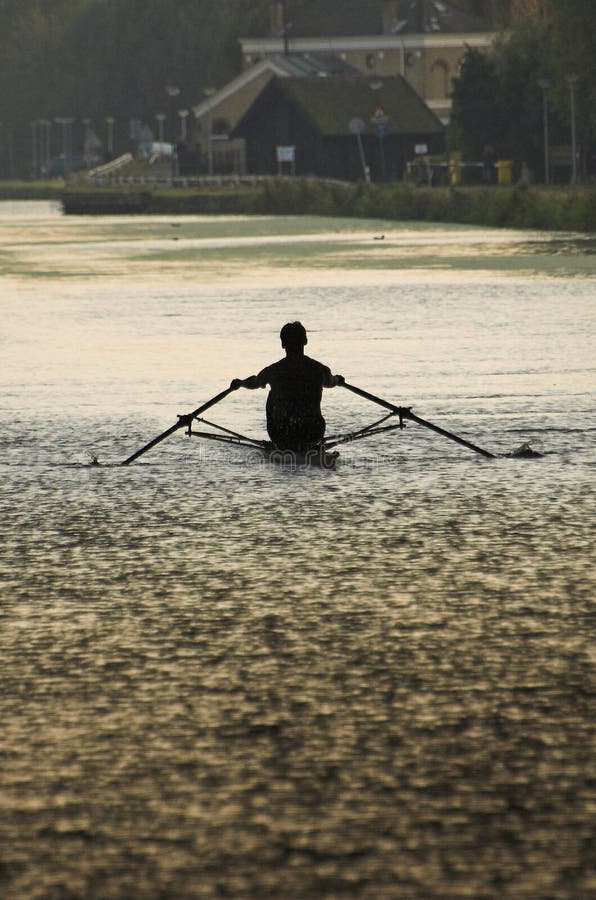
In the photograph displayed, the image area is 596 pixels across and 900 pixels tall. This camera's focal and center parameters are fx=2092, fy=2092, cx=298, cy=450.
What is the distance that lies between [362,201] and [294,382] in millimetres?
75230

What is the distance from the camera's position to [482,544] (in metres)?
11.4

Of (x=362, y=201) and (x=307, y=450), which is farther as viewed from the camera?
(x=362, y=201)

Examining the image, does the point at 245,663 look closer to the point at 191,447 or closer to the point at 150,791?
the point at 150,791

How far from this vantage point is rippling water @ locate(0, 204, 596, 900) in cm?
609

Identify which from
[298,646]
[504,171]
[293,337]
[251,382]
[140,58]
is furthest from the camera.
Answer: [140,58]

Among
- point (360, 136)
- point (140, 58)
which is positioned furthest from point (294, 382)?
point (140, 58)

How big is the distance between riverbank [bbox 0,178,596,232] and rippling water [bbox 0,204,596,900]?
1887 inches

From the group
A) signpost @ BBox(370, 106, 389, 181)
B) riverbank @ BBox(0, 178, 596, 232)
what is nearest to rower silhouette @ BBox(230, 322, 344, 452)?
riverbank @ BBox(0, 178, 596, 232)

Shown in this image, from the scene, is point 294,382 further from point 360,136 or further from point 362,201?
point 360,136

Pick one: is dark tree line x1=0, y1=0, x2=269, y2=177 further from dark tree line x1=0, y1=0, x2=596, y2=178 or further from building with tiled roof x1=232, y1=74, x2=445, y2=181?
building with tiled roof x1=232, y1=74, x2=445, y2=181

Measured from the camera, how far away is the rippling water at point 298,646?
609 cm

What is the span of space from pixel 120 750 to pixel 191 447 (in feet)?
31.1

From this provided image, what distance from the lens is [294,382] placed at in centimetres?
1425

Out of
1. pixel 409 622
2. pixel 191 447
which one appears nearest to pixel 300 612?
pixel 409 622
